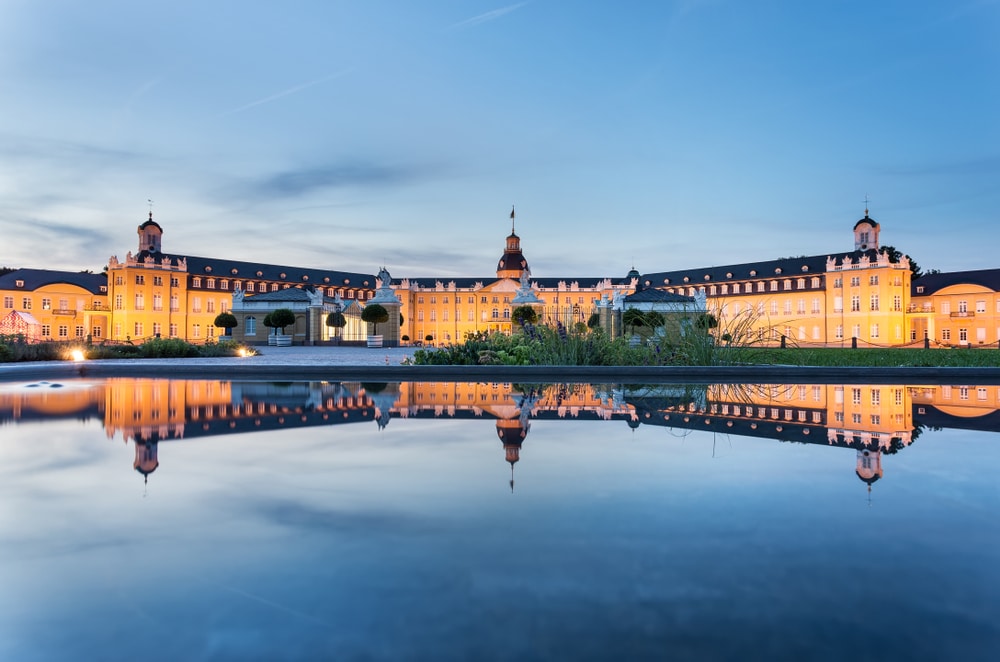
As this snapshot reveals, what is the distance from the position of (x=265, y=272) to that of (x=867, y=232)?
2795 inches

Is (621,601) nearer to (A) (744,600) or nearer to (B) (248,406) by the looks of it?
(A) (744,600)

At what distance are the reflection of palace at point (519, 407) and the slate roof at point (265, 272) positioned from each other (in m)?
67.0

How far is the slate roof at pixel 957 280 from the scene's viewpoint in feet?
203

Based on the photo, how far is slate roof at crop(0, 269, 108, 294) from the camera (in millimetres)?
64688

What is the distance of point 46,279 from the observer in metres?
66.8

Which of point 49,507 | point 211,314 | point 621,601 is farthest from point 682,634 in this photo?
point 211,314

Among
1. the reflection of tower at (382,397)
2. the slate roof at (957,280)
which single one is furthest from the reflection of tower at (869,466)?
the slate roof at (957,280)

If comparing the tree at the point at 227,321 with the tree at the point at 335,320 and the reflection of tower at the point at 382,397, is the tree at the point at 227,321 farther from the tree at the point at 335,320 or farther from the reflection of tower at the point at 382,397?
the reflection of tower at the point at 382,397

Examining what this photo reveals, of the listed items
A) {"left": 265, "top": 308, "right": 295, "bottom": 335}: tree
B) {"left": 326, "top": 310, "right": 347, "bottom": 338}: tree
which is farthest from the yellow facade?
{"left": 265, "top": 308, "right": 295, "bottom": 335}: tree

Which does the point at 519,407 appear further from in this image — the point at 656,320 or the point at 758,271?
the point at 758,271

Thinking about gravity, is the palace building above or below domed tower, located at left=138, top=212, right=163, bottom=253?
below

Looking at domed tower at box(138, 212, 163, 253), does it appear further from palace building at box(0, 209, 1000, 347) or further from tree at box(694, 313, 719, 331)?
tree at box(694, 313, 719, 331)

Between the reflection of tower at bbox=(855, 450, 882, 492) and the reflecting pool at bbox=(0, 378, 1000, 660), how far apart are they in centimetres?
4

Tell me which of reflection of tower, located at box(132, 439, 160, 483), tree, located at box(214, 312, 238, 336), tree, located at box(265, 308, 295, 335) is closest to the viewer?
reflection of tower, located at box(132, 439, 160, 483)
